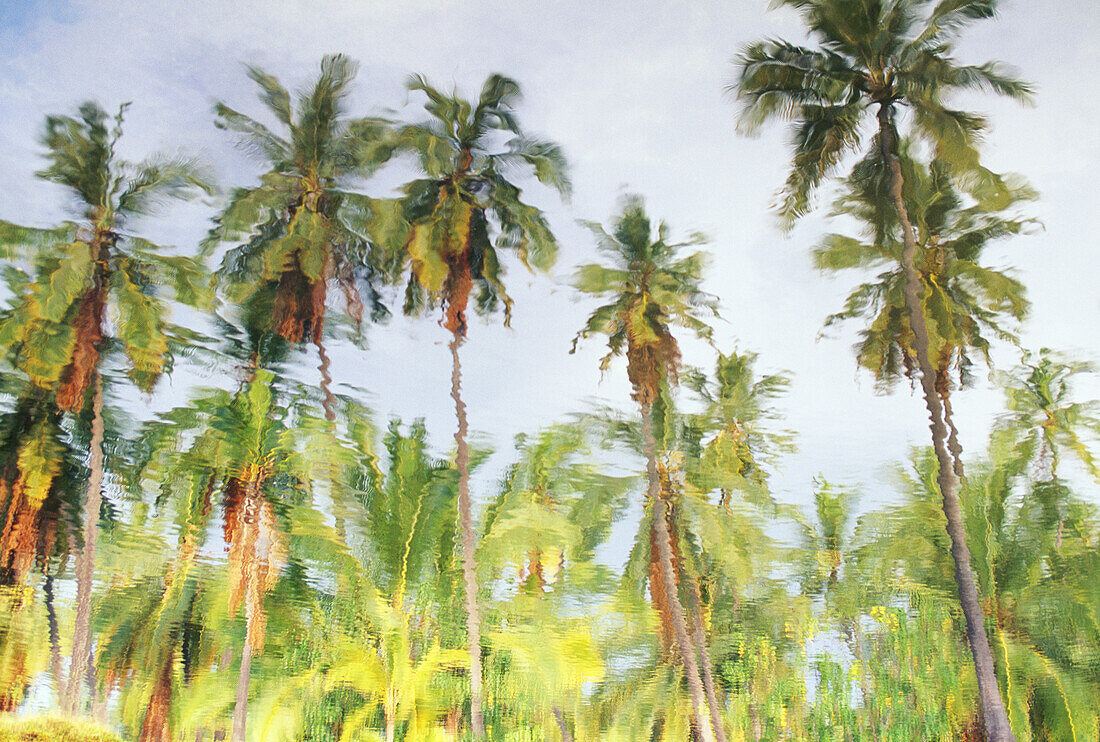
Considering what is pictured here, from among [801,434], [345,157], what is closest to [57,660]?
[345,157]

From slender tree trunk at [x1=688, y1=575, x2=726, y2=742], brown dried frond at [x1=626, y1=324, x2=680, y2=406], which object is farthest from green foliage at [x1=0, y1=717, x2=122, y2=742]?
slender tree trunk at [x1=688, y1=575, x2=726, y2=742]

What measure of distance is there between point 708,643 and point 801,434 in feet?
21.4

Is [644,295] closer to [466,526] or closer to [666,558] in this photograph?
[666,558]

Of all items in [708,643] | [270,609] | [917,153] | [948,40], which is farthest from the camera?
[708,643]

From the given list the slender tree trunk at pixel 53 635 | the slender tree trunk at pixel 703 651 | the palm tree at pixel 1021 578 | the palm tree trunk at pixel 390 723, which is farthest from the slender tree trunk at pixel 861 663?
the slender tree trunk at pixel 53 635

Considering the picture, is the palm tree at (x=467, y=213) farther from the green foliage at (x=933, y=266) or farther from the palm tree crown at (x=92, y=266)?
the green foliage at (x=933, y=266)

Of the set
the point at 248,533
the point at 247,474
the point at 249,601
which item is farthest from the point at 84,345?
the point at 249,601

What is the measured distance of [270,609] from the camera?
52.7 ft

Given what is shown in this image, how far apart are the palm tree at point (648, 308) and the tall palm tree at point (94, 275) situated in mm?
8590

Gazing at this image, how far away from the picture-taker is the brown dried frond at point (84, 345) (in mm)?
14297

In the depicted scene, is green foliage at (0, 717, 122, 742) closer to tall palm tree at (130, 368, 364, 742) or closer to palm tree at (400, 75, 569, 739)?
tall palm tree at (130, 368, 364, 742)

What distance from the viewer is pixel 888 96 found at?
12859 mm

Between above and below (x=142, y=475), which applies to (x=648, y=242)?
above

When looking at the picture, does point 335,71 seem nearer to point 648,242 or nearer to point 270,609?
point 648,242
